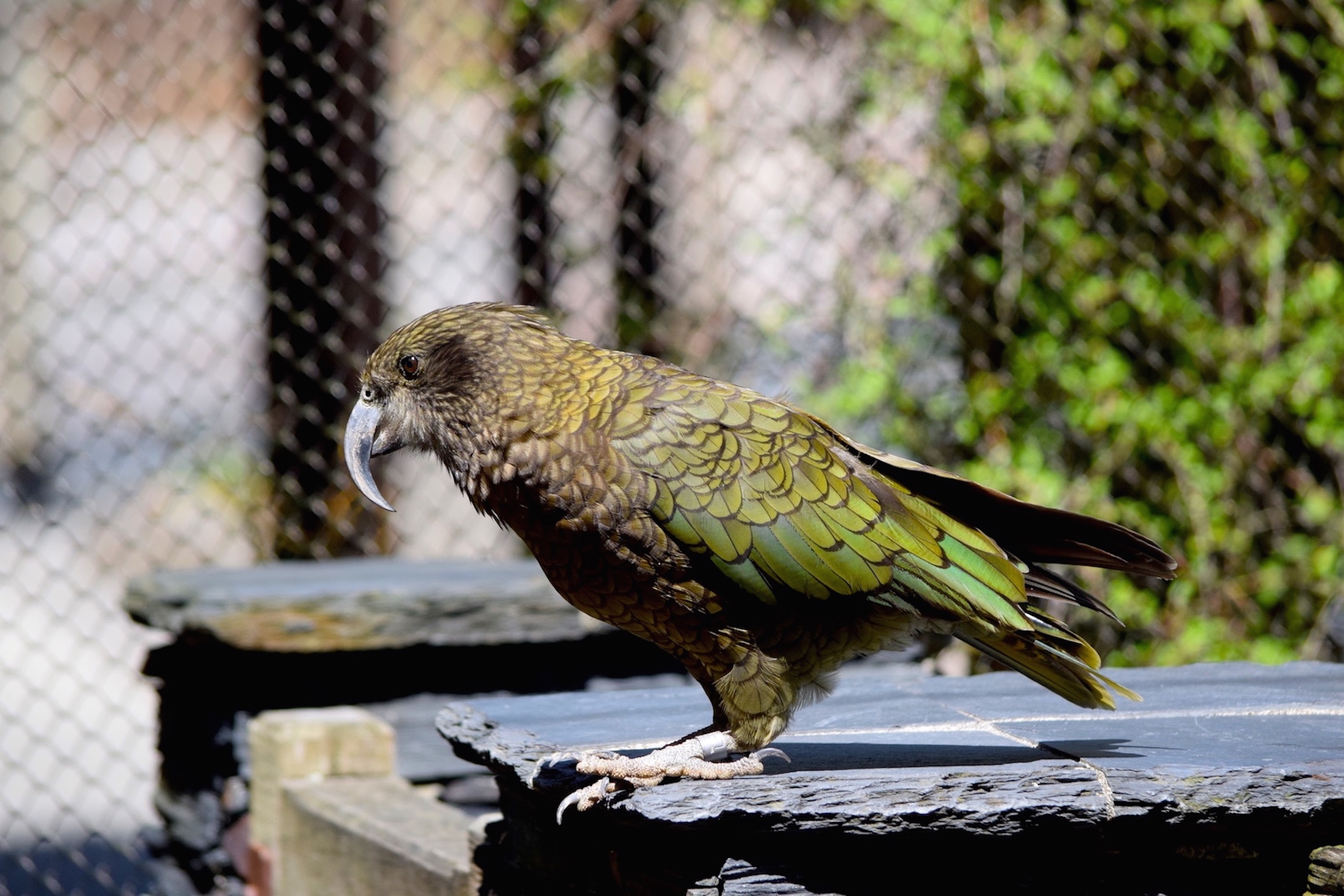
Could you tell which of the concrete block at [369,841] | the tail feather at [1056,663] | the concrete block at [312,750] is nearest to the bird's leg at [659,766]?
the tail feather at [1056,663]

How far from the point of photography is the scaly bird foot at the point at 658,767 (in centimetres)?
169

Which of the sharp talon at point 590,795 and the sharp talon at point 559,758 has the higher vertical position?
the sharp talon at point 559,758

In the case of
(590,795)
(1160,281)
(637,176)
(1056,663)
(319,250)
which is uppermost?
(637,176)

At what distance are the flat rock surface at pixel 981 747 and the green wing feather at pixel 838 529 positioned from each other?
16 centimetres

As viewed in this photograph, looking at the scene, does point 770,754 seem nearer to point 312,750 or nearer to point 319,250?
point 312,750

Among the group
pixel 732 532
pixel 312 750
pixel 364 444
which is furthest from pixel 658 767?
pixel 312 750

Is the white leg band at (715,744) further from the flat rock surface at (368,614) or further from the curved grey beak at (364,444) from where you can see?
the flat rock surface at (368,614)

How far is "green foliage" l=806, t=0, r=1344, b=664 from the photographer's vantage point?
4.44 metres

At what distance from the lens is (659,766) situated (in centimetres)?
172

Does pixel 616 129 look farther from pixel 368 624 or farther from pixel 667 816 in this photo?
pixel 667 816

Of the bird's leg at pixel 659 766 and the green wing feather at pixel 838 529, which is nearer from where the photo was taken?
the bird's leg at pixel 659 766

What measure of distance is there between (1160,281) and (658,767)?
10.9 ft

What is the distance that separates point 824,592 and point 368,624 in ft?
5.16

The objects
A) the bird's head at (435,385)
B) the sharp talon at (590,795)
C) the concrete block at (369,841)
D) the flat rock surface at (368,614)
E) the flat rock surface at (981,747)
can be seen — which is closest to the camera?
the flat rock surface at (981,747)
